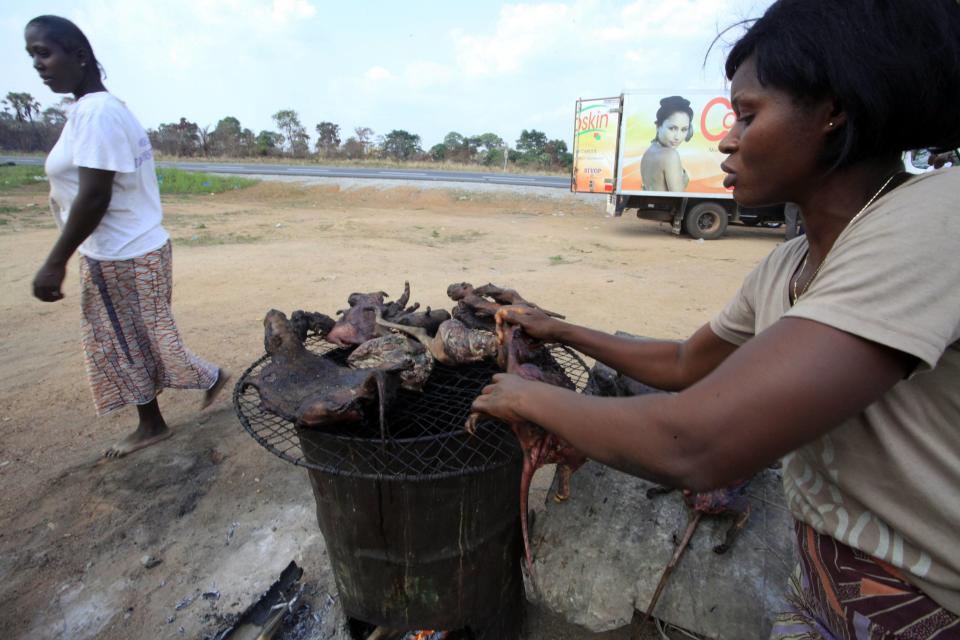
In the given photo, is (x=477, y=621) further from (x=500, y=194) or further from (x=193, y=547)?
(x=500, y=194)

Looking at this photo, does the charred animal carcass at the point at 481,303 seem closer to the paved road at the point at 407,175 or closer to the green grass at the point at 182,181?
the green grass at the point at 182,181

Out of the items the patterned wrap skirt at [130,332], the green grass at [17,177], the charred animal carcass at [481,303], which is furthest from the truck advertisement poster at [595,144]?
the green grass at [17,177]

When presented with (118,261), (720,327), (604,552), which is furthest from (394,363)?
(118,261)

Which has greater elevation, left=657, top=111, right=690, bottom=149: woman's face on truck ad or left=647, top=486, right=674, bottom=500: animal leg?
left=657, top=111, right=690, bottom=149: woman's face on truck ad

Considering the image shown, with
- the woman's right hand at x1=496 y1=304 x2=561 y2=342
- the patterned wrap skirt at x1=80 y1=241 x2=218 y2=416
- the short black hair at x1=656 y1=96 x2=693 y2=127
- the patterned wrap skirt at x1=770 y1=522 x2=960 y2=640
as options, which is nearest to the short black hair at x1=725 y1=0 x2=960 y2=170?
the patterned wrap skirt at x1=770 y1=522 x2=960 y2=640

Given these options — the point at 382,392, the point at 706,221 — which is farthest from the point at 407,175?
the point at 382,392

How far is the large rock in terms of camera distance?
2.26 meters

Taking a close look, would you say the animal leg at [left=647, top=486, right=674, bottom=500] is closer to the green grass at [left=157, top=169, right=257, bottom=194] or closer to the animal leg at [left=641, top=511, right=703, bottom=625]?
the animal leg at [left=641, top=511, right=703, bottom=625]

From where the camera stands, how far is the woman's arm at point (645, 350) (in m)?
1.85

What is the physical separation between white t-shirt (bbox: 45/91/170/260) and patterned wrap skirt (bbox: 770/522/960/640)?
373cm

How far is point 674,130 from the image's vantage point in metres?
11.9

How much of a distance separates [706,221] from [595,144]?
10.9 feet

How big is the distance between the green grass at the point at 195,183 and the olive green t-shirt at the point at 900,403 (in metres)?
22.3

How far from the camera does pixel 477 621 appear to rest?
226cm
